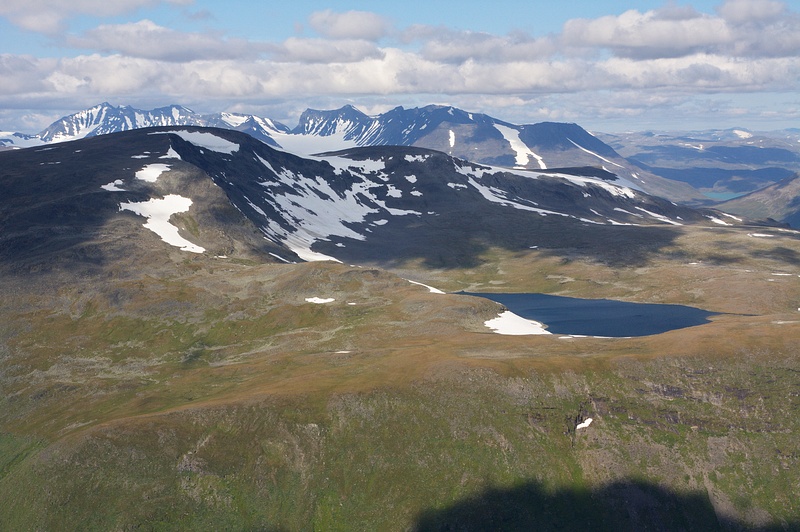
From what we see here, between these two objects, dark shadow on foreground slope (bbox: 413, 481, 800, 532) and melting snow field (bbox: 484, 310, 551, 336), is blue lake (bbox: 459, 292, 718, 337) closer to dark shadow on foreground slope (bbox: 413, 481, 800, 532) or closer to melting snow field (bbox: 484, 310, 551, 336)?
melting snow field (bbox: 484, 310, 551, 336)

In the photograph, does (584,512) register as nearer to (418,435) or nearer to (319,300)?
(418,435)

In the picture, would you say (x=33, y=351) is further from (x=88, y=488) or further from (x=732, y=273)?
(x=732, y=273)

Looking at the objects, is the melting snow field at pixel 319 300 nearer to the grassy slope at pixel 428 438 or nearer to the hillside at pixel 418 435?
the hillside at pixel 418 435

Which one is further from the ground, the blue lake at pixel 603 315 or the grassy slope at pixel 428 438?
the grassy slope at pixel 428 438

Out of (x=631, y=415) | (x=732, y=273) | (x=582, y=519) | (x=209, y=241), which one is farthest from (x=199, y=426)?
(x=732, y=273)

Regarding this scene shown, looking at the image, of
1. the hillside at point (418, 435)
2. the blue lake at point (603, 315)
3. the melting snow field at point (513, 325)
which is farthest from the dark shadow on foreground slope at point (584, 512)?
the blue lake at point (603, 315)

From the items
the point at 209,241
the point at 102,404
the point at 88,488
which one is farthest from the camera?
the point at 209,241

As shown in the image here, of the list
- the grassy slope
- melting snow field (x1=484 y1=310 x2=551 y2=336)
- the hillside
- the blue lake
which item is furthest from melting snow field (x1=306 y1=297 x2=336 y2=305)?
the blue lake
